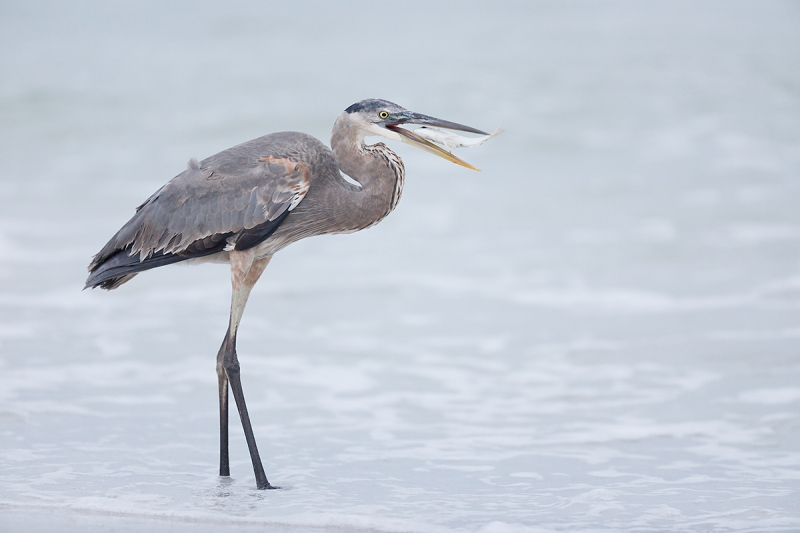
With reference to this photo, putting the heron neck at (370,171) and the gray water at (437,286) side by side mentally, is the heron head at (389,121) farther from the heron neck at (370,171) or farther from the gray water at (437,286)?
the gray water at (437,286)

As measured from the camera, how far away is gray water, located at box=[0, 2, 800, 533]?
201 inches

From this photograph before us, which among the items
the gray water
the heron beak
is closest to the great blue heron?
the heron beak

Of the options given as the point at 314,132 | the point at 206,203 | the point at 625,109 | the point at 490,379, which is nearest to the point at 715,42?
the point at 625,109

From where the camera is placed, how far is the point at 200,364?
7793 millimetres

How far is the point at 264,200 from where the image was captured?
16.1 ft

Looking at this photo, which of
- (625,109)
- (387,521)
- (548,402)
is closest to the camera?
(387,521)

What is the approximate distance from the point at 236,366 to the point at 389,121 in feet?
5.40

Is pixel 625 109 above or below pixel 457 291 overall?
above

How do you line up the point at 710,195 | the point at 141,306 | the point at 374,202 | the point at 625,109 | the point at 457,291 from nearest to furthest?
1. the point at 374,202
2. the point at 141,306
3. the point at 457,291
4. the point at 710,195
5. the point at 625,109

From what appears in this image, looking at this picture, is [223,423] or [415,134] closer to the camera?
[415,134]

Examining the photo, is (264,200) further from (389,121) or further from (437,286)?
(437,286)

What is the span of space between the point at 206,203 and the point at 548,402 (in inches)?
131

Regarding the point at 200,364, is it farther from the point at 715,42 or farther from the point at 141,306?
the point at 715,42

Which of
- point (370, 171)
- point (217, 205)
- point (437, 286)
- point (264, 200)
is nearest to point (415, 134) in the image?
point (370, 171)
